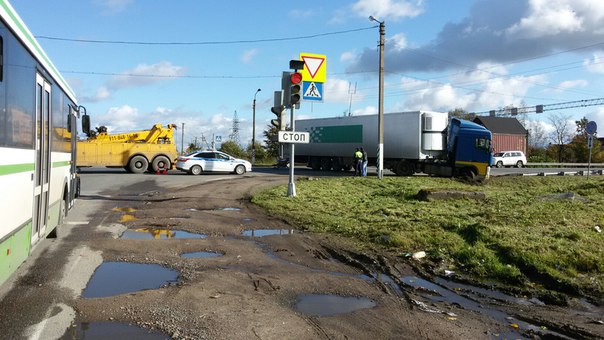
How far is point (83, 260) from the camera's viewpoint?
24.0 feet

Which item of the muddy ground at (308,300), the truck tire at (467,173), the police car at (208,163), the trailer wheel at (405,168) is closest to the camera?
the muddy ground at (308,300)

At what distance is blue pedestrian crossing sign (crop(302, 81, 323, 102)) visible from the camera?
16094 mm

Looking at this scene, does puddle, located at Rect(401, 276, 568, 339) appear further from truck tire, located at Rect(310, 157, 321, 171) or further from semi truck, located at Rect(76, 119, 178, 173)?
truck tire, located at Rect(310, 157, 321, 171)

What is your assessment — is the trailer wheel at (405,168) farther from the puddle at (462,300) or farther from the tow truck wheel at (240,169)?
the puddle at (462,300)

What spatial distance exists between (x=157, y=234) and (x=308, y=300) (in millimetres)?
4852

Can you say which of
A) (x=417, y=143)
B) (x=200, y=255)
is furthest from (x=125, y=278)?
(x=417, y=143)

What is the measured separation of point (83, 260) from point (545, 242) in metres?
6.84

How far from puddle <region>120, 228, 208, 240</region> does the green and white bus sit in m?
1.64

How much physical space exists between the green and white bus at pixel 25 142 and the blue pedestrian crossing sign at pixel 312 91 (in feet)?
29.5

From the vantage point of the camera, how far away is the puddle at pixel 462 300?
477cm

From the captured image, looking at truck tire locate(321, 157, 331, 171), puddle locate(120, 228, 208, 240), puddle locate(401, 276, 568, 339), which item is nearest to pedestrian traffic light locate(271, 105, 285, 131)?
puddle locate(120, 228, 208, 240)

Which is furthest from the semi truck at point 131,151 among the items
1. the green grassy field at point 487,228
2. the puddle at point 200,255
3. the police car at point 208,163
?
the puddle at point 200,255

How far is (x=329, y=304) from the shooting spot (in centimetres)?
546

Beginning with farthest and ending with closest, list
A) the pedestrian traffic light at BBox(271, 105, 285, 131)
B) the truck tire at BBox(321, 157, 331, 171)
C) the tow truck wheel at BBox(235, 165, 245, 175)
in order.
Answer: the truck tire at BBox(321, 157, 331, 171) → the tow truck wheel at BBox(235, 165, 245, 175) → the pedestrian traffic light at BBox(271, 105, 285, 131)
